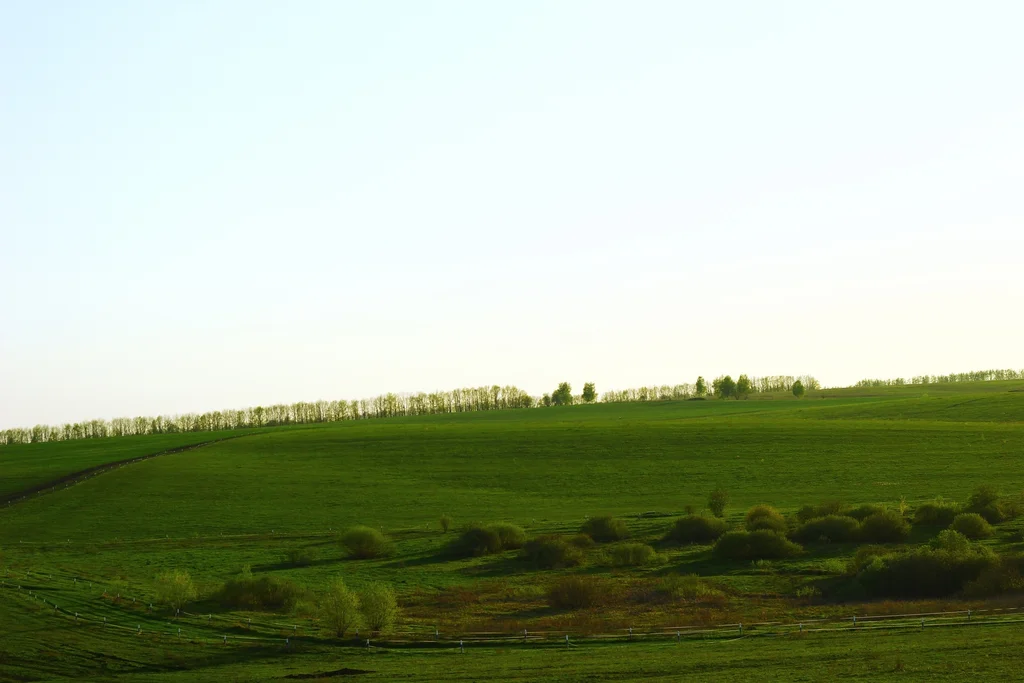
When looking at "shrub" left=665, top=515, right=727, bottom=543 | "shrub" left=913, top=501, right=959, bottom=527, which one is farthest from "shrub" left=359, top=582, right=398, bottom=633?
"shrub" left=913, top=501, right=959, bottom=527

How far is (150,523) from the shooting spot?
2977 inches

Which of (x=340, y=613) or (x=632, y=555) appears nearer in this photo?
(x=340, y=613)

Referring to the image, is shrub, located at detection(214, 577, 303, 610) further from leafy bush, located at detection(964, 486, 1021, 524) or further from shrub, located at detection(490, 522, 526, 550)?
leafy bush, located at detection(964, 486, 1021, 524)

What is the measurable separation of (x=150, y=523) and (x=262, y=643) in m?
43.2

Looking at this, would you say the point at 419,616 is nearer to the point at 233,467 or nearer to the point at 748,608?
the point at 748,608

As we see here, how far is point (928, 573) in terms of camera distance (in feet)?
143

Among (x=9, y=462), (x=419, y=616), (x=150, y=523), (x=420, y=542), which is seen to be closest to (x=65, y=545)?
(x=150, y=523)

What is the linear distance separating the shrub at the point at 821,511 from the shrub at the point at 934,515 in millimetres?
4847

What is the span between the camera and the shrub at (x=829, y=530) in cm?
5800

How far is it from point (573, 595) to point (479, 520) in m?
27.5

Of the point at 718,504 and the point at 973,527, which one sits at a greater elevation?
the point at 718,504

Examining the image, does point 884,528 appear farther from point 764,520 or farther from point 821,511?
point 764,520

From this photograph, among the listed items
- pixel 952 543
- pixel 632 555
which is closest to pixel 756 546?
pixel 632 555

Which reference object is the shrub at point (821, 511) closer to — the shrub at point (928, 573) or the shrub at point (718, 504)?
the shrub at point (718, 504)
